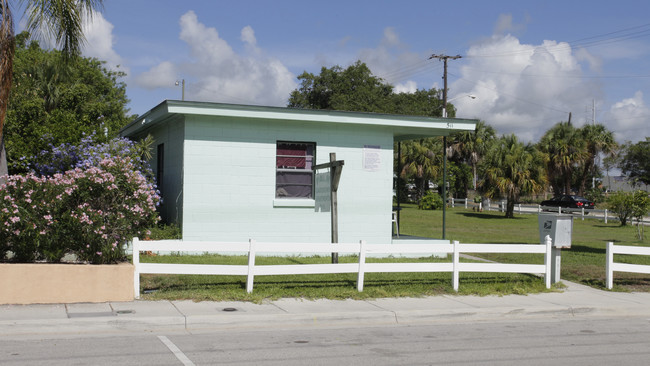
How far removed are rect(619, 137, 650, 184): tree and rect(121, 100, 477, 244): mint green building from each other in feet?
220

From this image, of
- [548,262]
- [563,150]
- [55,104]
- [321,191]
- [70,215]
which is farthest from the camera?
[563,150]

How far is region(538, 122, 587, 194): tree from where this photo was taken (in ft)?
145

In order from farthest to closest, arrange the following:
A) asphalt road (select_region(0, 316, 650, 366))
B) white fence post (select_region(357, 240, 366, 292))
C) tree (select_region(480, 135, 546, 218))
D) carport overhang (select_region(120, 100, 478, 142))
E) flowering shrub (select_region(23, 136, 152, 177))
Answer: tree (select_region(480, 135, 546, 218))
flowering shrub (select_region(23, 136, 152, 177))
carport overhang (select_region(120, 100, 478, 142))
white fence post (select_region(357, 240, 366, 292))
asphalt road (select_region(0, 316, 650, 366))

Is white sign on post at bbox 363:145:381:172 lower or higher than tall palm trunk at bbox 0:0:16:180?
lower

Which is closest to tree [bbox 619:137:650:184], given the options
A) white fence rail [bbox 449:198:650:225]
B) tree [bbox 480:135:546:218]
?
white fence rail [bbox 449:198:650:225]

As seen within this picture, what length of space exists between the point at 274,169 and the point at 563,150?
34.0 meters

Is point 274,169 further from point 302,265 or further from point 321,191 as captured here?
point 302,265

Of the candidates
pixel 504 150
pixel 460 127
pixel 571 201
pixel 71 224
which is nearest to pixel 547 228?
pixel 460 127

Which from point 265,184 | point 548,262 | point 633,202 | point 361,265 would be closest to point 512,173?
point 633,202

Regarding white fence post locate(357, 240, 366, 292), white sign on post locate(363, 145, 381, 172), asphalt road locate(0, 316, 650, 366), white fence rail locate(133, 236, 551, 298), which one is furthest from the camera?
white sign on post locate(363, 145, 381, 172)

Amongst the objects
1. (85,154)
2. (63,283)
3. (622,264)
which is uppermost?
(85,154)

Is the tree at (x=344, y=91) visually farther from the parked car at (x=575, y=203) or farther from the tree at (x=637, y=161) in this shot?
the tree at (x=637, y=161)

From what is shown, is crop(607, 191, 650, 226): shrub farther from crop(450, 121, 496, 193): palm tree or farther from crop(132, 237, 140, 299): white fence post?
crop(132, 237, 140, 299): white fence post

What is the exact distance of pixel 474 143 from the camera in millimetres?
49562
